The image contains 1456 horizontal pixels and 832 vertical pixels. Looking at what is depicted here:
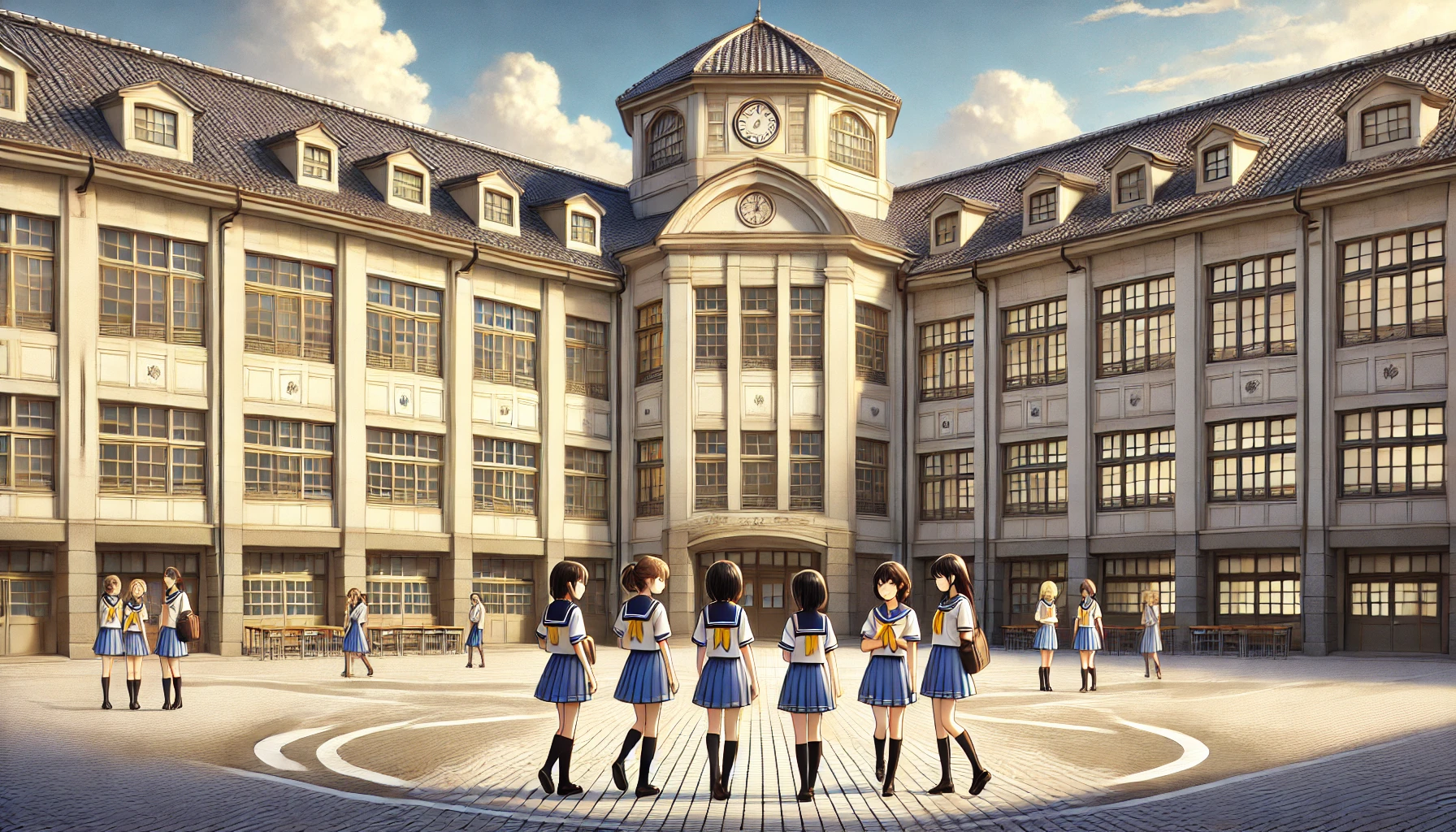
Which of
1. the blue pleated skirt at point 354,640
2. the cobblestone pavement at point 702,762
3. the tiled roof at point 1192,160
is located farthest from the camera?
the tiled roof at point 1192,160

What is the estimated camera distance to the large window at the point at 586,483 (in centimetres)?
4141

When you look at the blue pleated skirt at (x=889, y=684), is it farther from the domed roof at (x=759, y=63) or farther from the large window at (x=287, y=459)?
the domed roof at (x=759, y=63)

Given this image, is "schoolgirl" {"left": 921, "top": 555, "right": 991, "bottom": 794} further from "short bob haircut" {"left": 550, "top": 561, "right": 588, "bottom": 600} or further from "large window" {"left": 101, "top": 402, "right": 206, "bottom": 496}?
"large window" {"left": 101, "top": 402, "right": 206, "bottom": 496}

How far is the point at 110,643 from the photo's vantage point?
62.7 feet

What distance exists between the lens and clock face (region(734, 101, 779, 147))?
1710 inches

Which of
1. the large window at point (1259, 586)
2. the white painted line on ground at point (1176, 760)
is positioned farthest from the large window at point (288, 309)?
the white painted line on ground at point (1176, 760)

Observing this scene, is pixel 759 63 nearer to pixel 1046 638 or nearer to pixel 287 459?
pixel 287 459

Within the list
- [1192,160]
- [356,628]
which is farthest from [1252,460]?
[356,628]

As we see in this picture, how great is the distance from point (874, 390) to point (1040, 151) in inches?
375

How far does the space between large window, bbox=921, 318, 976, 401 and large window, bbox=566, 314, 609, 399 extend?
30.8 ft

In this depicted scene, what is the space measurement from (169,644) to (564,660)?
380 inches

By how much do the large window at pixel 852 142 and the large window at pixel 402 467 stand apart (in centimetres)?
1524

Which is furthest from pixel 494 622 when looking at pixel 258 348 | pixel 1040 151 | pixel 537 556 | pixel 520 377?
pixel 1040 151

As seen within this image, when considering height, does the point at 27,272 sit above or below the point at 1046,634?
above
